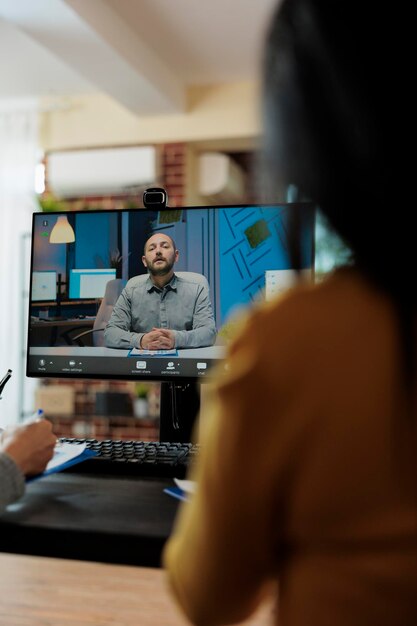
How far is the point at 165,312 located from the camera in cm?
144

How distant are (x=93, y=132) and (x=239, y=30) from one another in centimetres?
157

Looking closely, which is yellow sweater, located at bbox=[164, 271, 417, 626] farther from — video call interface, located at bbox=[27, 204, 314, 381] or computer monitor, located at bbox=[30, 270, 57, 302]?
computer monitor, located at bbox=[30, 270, 57, 302]

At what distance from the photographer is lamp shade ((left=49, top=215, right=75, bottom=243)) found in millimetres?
1508

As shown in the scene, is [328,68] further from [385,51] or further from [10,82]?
[10,82]

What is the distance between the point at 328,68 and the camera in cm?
47

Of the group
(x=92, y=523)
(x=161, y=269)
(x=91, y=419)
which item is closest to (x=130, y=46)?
(x=91, y=419)

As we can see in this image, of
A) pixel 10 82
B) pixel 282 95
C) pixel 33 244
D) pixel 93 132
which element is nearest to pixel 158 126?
pixel 93 132

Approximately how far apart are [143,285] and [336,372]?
102 centimetres

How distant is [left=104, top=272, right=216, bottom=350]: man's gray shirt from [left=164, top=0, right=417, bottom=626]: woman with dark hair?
2.98ft

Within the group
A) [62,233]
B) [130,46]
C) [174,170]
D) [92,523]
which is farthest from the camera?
[174,170]

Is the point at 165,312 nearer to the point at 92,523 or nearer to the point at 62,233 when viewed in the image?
the point at 62,233


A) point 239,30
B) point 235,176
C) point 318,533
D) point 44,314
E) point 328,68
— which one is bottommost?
point 318,533

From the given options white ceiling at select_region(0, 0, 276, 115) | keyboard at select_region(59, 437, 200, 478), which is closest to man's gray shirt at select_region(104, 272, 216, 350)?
keyboard at select_region(59, 437, 200, 478)

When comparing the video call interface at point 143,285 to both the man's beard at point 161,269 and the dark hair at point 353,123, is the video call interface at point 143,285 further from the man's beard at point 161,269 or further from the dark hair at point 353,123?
the dark hair at point 353,123
